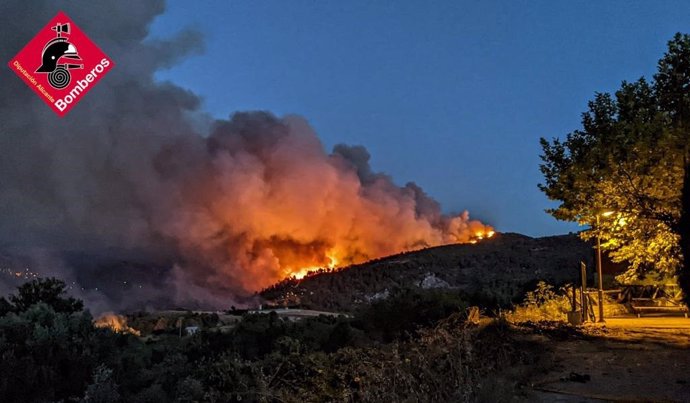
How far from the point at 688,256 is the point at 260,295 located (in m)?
44.0

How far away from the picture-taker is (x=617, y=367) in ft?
37.7

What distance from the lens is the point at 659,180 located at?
14.1 m

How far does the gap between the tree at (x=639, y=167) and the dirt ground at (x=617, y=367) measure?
1.80 m

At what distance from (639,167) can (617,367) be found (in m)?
5.20

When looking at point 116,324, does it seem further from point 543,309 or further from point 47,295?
point 543,309

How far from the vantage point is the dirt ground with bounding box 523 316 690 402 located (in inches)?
379

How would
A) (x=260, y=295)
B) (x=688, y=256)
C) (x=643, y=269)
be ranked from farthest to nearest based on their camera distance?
1. (x=260, y=295)
2. (x=643, y=269)
3. (x=688, y=256)

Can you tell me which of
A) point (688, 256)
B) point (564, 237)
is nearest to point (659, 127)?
point (688, 256)

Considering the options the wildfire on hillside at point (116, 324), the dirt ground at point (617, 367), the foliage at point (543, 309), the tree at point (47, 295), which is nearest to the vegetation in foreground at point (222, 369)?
the dirt ground at point (617, 367)

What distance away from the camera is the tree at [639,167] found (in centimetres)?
1379

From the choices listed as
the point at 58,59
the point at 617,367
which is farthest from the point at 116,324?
the point at 617,367

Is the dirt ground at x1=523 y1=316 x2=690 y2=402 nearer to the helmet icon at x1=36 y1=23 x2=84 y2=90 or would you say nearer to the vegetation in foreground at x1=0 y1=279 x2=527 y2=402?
the vegetation in foreground at x1=0 y1=279 x2=527 y2=402

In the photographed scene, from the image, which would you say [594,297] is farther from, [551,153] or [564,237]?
[564,237]

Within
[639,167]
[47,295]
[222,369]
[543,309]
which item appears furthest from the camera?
[47,295]
